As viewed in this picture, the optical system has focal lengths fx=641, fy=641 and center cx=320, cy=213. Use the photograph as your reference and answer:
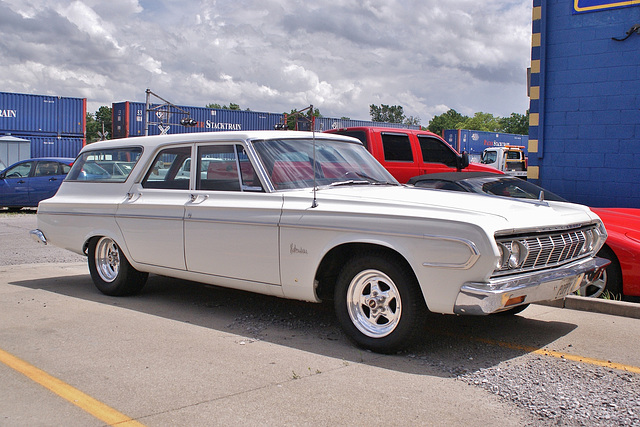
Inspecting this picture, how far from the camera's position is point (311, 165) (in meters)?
5.57

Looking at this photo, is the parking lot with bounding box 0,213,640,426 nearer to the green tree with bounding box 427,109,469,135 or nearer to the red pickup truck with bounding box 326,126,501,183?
the red pickup truck with bounding box 326,126,501,183

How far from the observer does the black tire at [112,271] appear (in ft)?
21.8

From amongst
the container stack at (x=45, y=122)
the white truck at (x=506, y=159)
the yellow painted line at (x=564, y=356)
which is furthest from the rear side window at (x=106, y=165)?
the container stack at (x=45, y=122)

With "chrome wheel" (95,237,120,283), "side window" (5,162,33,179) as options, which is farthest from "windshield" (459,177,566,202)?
"side window" (5,162,33,179)

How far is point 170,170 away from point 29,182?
43.2ft

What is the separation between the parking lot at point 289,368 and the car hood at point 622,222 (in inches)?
37.8

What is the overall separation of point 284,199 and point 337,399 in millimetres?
1900

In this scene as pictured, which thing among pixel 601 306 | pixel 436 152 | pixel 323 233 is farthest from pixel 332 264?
pixel 436 152

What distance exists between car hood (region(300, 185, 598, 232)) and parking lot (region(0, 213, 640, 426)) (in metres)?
0.98

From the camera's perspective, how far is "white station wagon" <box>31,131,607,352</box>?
433cm

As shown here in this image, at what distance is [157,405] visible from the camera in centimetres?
374

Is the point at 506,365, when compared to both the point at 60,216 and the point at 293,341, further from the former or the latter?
the point at 60,216

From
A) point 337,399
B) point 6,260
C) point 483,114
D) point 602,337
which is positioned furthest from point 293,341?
point 483,114

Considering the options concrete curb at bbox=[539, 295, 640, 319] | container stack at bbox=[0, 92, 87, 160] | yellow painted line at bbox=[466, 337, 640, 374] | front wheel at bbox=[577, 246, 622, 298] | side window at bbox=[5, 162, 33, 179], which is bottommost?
yellow painted line at bbox=[466, 337, 640, 374]
